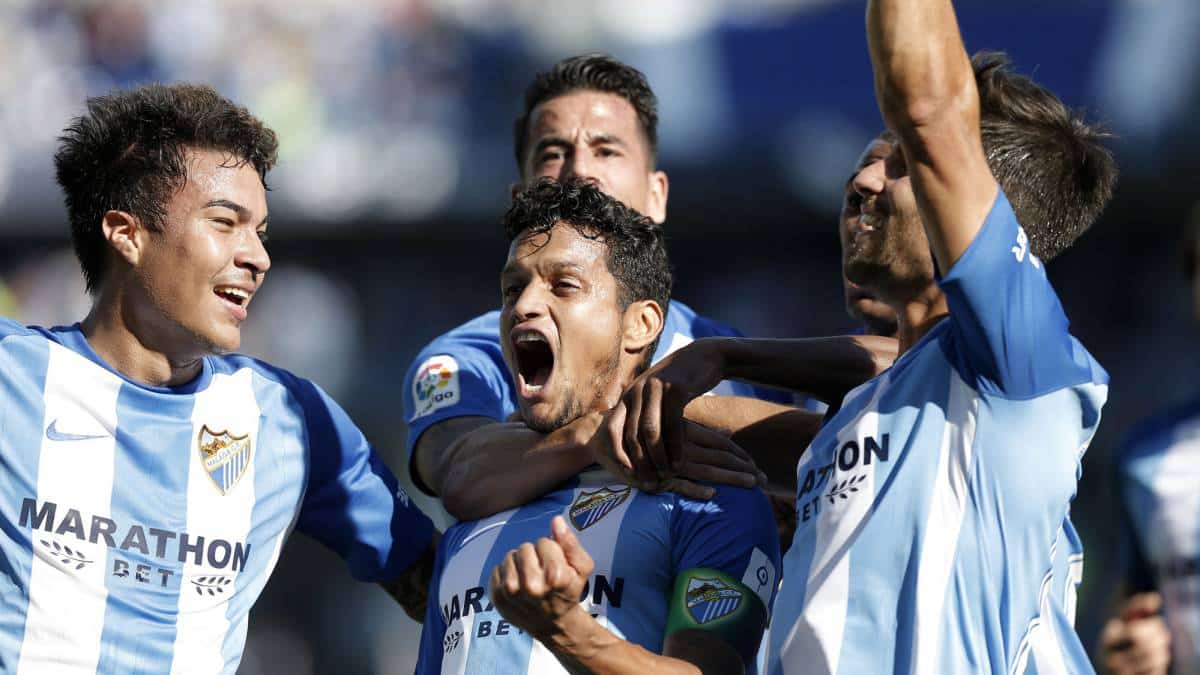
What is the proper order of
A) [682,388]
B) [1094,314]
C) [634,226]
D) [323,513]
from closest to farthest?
[682,388], [634,226], [323,513], [1094,314]

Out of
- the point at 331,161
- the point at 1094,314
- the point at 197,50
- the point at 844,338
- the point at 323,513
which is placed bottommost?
the point at 323,513

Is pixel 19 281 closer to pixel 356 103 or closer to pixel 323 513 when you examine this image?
pixel 356 103

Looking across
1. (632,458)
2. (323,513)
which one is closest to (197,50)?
(323,513)

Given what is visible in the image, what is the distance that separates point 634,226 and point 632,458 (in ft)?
2.48

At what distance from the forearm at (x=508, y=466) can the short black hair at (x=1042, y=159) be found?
3.40 feet

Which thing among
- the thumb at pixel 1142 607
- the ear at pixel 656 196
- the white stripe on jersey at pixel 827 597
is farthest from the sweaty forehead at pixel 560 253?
Answer: the ear at pixel 656 196

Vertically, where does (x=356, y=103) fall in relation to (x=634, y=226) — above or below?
above

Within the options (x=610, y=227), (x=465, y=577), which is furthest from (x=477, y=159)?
(x=465, y=577)

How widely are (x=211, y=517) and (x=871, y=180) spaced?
5.55 feet

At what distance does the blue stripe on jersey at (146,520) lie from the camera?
10.8 ft

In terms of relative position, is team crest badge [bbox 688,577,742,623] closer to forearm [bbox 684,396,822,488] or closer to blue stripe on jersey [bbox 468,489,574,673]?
blue stripe on jersey [bbox 468,489,574,673]

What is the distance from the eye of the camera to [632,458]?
3.00 m

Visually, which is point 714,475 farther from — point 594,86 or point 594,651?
point 594,86

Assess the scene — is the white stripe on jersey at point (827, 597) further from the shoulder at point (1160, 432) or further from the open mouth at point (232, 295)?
the open mouth at point (232, 295)
